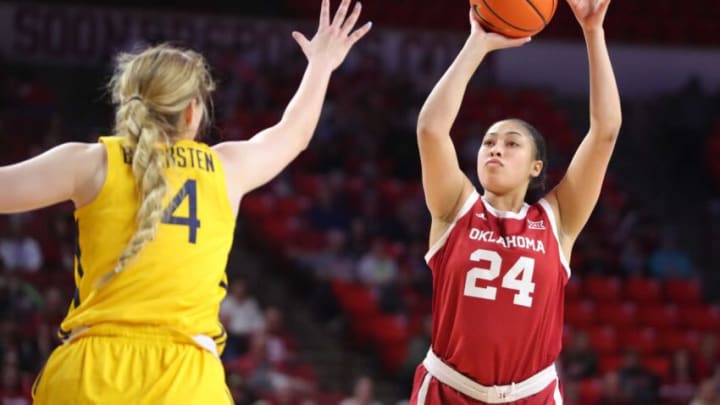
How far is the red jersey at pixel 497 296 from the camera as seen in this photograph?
14.7ft

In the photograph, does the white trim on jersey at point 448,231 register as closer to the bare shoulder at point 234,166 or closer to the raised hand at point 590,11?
the raised hand at point 590,11

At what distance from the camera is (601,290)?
14703mm

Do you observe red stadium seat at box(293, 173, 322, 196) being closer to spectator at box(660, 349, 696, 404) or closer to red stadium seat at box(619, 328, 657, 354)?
red stadium seat at box(619, 328, 657, 354)

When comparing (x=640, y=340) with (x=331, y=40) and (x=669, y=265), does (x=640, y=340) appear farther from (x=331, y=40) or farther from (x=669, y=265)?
(x=331, y=40)

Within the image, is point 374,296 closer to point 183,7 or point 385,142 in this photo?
point 385,142

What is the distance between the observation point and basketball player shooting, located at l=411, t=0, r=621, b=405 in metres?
4.49

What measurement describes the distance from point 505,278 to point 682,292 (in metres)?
→ 11.3

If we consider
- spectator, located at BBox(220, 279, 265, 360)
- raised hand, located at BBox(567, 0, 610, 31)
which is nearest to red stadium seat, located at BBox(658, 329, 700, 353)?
spectator, located at BBox(220, 279, 265, 360)

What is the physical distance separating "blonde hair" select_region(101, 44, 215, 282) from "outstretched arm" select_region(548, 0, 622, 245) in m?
1.79

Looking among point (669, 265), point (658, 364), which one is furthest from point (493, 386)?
point (669, 265)

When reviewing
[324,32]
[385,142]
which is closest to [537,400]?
[324,32]

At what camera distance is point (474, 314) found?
14.8 feet

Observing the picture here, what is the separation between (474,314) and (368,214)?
34.5 feet

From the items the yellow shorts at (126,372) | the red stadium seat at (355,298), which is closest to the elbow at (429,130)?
the yellow shorts at (126,372)
